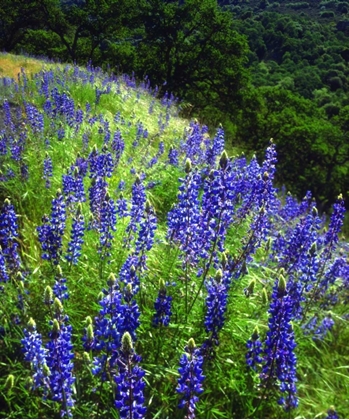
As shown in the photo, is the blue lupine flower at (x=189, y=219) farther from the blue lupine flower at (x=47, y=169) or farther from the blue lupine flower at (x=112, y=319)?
the blue lupine flower at (x=47, y=169)

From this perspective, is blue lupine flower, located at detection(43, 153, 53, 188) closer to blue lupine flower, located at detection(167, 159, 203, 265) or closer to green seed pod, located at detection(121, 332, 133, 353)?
blue lupine flower, located at detection(167, 159, 203, 265)

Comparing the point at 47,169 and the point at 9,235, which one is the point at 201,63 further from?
the point at 9,235

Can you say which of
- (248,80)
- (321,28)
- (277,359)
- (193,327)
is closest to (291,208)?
(193,327)

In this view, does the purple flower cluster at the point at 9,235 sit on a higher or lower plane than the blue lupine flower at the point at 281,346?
lower

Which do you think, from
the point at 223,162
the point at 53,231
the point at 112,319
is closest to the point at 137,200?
the point at 53,231

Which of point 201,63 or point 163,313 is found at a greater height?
point 163,313

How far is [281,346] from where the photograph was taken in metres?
2.47

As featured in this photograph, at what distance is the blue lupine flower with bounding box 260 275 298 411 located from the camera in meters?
2.40

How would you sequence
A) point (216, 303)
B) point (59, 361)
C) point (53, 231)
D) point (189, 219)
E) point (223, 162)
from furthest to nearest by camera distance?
point (53, 231) < point (189, 219) < point (223, 162) < point (216, 303) < point (59, 361)

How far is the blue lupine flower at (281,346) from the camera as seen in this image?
2404mm

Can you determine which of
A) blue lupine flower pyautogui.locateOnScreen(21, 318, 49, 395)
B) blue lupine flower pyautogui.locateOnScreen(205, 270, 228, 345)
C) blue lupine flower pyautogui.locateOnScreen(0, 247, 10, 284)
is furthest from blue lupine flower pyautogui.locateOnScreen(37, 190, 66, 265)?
blue lupine flower pyautogui.locateOnScreen(205, 270, 228, 345)

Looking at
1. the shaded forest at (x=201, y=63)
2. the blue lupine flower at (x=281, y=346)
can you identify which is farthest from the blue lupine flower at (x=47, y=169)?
the shaded forest at (x=201, y=63)

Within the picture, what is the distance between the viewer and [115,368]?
8.14 feet

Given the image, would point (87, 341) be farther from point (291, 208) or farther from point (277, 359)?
point (291, 208)
